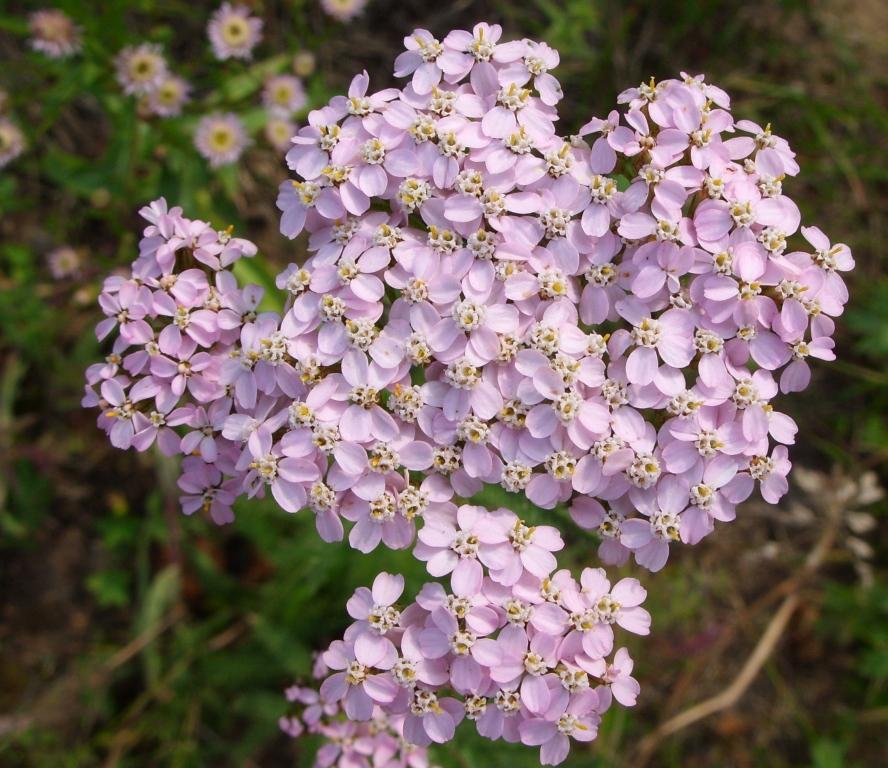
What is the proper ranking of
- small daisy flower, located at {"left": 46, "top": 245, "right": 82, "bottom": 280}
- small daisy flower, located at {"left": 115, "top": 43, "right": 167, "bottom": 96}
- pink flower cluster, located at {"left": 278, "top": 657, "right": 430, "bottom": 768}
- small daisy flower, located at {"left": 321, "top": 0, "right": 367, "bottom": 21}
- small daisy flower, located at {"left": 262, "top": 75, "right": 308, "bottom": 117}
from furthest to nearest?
1. small daisy flower, located at {"left": 46, "top": 245, "right": 82, "bottom": 280}
2. small daisy flower, located at {"left": 321, "top": 0, "right": 367, "bottom": 21}
3. small daisy flower, located at {"left": 262, "top": 75, "right": 308, "bottom": 117}
4. small daisy flower, located at {"left": 115, "top": 43, "right": 167, "bottom": 96}
5. pink flower cluster, located at {"left": 278, "top": 657, "right": 430, "bottom": 768}

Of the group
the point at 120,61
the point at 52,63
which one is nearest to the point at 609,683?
the point at 120,61

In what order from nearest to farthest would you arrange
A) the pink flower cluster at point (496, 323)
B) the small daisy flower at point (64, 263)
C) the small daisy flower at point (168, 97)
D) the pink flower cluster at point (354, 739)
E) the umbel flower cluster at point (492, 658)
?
1. the umbel flower cluster at point (492, 658)
2. the pink flower cluster at point (496, 323)
3. the pink flower cluster at point (354, 739)
4. the small daisy flower at point (168, 97)
5. the small daisy flower at point (64, 263)

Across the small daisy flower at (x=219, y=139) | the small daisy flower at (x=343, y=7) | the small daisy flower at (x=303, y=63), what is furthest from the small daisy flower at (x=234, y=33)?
the small daisy flower at (x=343, y=7)

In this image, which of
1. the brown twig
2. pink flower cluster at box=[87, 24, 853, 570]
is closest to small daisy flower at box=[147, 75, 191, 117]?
pink flower cluster at box=[87, 24, 853, 570]

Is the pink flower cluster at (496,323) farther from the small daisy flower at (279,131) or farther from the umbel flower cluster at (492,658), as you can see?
the small daisy flower at (279,131)

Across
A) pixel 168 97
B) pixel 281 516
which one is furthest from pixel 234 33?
pixel 281 516

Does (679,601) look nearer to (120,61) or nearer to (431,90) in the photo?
(431,90)

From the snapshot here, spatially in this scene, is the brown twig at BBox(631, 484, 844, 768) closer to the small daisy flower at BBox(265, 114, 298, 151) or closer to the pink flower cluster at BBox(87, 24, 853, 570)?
the pink flower cluster at BBox(87, 24, 853, 570)

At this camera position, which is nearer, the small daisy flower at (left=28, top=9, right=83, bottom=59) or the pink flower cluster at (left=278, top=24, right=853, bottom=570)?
the pink flower cluster at (left=278, top=24, right=853, bottom=570)
